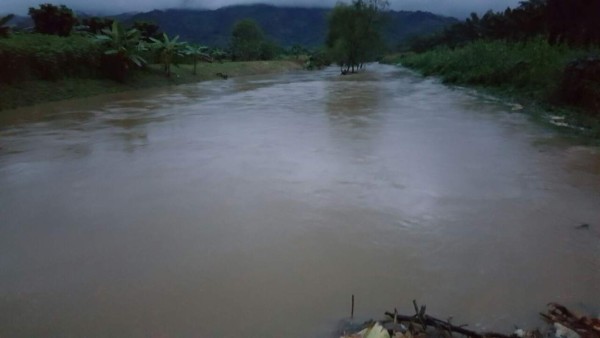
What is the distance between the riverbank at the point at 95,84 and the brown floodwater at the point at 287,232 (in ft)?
22.6

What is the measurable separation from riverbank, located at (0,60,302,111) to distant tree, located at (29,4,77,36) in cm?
393

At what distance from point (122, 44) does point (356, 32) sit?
21929mm

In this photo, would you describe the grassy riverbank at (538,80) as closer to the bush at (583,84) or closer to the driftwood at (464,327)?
the bush at (583,84)

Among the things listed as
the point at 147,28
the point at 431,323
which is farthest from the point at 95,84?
the point at 431,323

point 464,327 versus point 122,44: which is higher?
point 122,44

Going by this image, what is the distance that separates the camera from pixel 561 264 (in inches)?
153

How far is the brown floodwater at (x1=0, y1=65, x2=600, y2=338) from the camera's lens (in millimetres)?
3330

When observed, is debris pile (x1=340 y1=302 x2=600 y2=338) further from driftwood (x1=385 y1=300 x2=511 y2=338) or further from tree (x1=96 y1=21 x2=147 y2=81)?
tree (x1=96 y1=21 x2=147 y2=81)

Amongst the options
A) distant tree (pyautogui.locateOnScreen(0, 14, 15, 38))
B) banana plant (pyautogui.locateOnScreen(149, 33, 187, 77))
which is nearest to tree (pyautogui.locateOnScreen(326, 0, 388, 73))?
banana plant (pyautogui.locateOnScreen(149, 33, 187, 77))

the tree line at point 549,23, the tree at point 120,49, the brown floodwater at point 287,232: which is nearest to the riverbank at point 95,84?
the tree at point 120,49

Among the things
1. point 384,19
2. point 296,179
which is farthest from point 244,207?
point 384,19

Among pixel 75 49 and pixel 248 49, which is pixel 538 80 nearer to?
pixel 75 49

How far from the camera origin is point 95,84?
62.8ft

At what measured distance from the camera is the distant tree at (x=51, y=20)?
2212 centimetres
